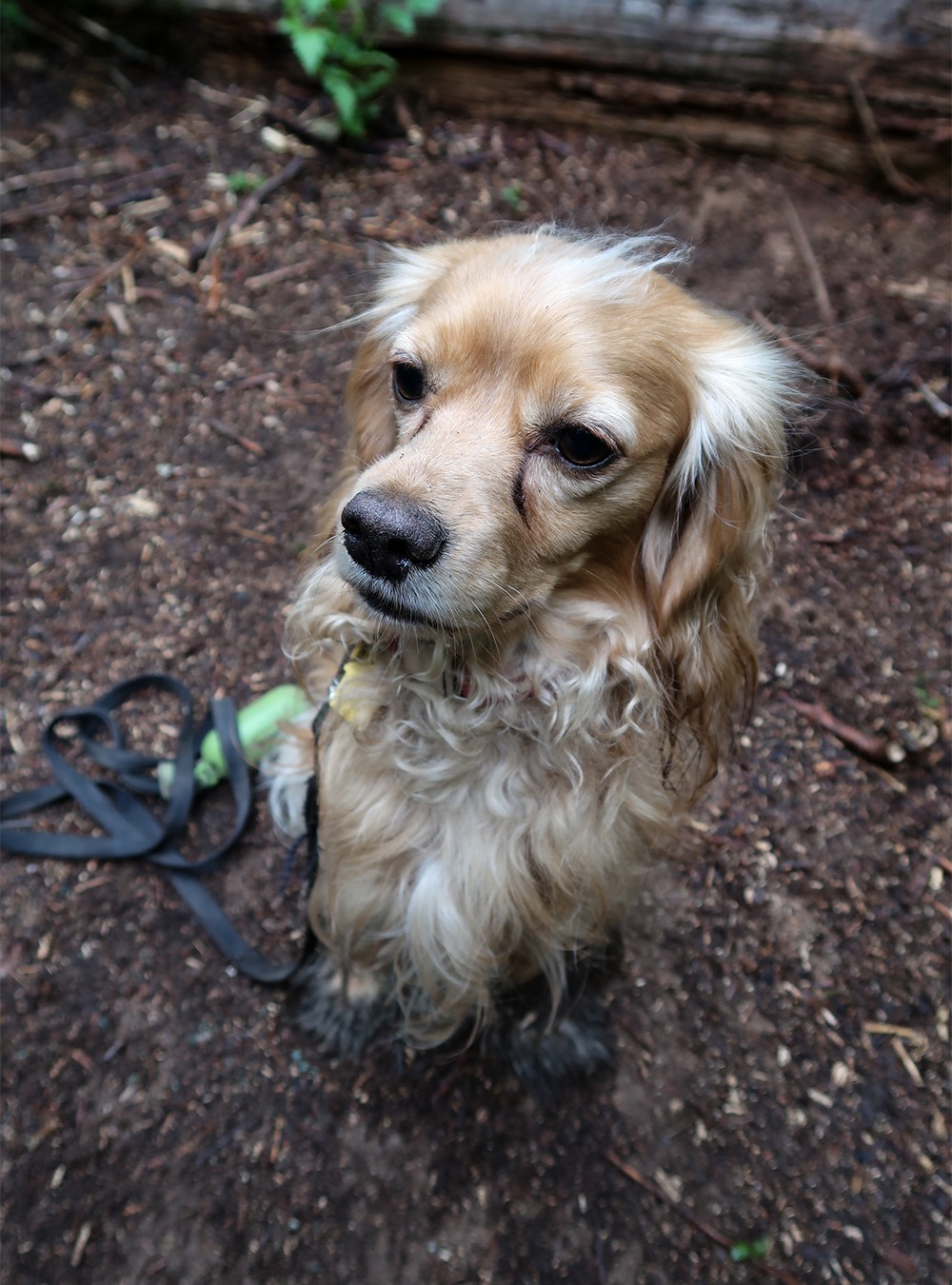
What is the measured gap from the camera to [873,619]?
3229 mm

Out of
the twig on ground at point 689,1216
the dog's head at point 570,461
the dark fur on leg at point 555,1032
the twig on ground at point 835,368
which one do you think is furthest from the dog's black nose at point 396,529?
the twig on ground at point 835,368

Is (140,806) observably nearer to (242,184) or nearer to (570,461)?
(570,461)

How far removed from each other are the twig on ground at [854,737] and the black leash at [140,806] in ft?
6.19

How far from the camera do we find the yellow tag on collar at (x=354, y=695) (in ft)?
6.38

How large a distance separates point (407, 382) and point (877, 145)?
345 centimetres

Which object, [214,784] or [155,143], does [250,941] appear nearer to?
[214,784]

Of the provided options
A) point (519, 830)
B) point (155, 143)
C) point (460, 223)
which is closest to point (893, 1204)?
point (519, 830)

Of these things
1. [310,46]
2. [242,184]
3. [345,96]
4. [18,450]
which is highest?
[310,46]

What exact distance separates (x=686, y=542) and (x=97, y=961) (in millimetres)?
2041

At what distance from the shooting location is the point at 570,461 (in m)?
1.63

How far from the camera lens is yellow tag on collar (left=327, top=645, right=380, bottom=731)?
1945 mm

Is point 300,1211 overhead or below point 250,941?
below

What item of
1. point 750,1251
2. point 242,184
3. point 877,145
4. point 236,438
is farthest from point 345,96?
point 750,1251

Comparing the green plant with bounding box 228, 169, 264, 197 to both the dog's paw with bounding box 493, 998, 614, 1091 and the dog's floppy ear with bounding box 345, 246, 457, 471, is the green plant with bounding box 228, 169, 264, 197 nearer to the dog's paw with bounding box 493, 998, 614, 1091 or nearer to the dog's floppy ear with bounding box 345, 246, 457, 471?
the dog's floppy ear with bounding box 345, 246, 457, 471
